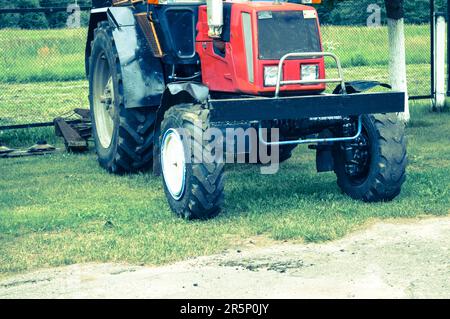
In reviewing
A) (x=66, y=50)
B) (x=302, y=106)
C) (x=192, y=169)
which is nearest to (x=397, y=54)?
(x=302, y=106)

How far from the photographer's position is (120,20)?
31.4 feet

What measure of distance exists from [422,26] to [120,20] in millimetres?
8991

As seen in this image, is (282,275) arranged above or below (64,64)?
above

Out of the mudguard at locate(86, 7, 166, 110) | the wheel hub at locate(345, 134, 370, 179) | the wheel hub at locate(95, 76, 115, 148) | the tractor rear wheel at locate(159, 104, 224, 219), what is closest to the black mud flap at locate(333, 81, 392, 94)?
the wheel hub at locate(345, 134, 370, 179)

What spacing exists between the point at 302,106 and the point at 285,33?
783mm

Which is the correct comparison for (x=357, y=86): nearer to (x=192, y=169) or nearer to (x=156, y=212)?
(x=192, y=169)

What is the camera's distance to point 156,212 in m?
8.00

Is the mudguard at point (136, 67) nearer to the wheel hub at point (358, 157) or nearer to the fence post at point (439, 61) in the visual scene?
the wheel hub at point (358, 157)

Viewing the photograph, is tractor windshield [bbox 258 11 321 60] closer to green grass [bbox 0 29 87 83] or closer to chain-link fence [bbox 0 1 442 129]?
chain-link fence [bbox 0 1 442 129]

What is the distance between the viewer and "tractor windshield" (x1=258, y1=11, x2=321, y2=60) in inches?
310

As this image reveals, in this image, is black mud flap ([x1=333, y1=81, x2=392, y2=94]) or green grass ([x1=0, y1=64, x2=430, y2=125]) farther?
green grass ([x1=0, y1=64, x2=430, y2=125])

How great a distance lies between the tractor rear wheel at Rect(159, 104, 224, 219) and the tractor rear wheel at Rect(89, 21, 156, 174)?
1538 millimetres

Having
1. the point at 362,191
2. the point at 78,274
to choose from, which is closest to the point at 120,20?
the point at 362,191
